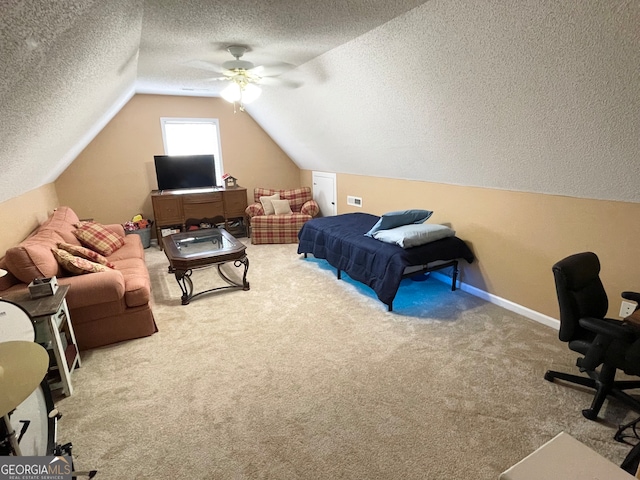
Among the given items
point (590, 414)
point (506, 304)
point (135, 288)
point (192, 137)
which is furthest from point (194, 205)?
point (590, 414)

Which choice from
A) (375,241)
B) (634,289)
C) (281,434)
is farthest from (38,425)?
(634,289)

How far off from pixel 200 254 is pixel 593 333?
3149mm

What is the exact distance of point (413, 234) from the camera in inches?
125

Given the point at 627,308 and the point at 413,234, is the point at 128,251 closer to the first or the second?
the point at 413,234

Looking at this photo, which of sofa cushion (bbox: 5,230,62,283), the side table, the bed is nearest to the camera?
the side table

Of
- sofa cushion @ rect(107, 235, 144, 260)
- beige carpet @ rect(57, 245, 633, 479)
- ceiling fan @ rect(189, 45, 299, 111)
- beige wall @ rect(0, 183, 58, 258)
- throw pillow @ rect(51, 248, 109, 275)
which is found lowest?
beige carpet @ rect(57, 245, 633, 479)

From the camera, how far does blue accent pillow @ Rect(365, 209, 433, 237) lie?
351 cm

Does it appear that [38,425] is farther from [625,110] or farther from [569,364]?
[625,110]

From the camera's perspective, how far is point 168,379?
2289 millimetres

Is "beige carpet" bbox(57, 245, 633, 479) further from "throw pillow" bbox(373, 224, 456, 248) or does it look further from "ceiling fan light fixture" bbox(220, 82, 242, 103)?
"ceiling fan light fixture" bbox(220, 82, 242, 103)

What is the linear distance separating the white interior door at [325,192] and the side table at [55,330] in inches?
160

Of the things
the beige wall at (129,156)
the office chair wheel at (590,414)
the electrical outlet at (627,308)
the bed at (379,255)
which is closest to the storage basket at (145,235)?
the beige wall at (129,156)

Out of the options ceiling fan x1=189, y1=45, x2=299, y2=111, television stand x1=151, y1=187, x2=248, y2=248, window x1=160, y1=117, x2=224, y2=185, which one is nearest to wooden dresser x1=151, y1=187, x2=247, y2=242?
television stand x1=151, y1=187, x2=248, y2=248

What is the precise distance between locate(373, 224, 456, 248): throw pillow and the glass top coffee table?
147 centimetres
